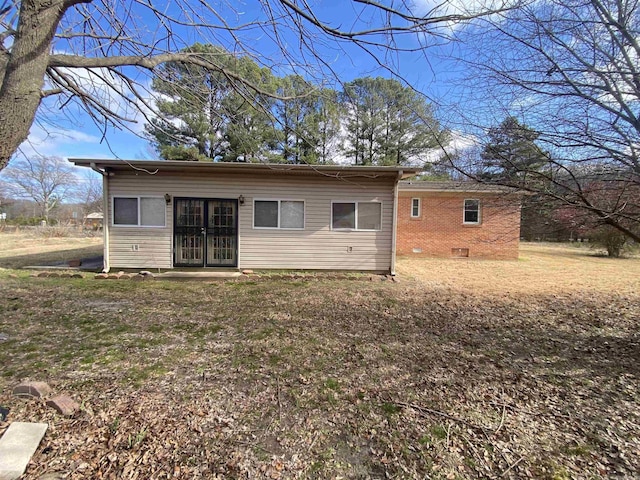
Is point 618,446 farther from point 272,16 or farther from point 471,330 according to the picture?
point 272,16

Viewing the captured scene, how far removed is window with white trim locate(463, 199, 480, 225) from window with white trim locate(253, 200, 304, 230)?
7.53 meters

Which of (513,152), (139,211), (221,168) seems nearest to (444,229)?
(221,168)

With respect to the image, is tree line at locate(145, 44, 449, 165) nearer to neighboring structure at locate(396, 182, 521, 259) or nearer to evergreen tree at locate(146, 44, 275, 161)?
evergreen tree at locate(146, 44, 275, 161)

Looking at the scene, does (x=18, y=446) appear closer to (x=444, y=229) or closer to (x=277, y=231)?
(x=277, y=231)

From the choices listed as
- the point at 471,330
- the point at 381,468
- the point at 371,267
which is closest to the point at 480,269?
the point at 371,267

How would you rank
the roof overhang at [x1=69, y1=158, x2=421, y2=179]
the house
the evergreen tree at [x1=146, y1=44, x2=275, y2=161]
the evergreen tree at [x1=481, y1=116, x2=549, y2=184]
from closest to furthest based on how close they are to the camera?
the evergreen tree at [x1=146, y1=44, x2=275, y2=161]
the evergreen tree at [x1=481, y1=116, x2=549, y2=184]
the roof overhang at [x1=69, y1=158, x2=421, y2=179]
the house

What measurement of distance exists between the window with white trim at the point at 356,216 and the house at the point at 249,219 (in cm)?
3

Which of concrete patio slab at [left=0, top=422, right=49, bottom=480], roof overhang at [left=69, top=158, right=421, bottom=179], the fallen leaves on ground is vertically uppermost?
roof overhang at [left=69, top=158, right=421, bottom=179]

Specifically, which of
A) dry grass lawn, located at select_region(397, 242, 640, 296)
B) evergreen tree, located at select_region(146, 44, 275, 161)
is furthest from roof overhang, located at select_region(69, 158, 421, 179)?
evergreen tree, located at select_region(146, 44, 275, 161)

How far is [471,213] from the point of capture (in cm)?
1294

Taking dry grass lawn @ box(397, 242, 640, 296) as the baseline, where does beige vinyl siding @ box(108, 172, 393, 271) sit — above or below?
above

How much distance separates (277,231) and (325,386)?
5.95 m

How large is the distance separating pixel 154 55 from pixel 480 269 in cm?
1010

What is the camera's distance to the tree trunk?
6.70 feet
